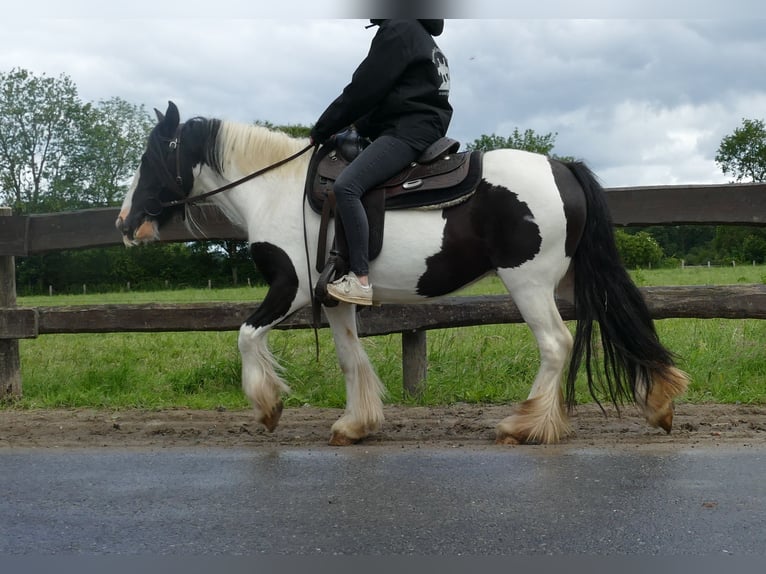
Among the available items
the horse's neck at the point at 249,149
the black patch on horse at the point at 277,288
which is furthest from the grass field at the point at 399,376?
the horse's neck at the point at 249,149

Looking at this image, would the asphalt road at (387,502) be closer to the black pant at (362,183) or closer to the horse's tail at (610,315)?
the horse's tail at (610,315)

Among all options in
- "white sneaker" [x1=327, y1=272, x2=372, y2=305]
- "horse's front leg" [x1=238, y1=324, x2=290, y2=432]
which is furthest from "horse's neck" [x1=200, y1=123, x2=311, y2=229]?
"horse's front leg" [x1=238, y1=324, x2=290, y2=432]

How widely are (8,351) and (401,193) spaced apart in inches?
159

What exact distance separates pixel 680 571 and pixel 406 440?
268 cm

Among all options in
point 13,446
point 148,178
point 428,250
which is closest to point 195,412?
point 13,446

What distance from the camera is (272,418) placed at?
5.12 meters

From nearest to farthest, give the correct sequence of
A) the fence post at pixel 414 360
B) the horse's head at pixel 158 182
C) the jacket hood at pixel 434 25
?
1. the jacket hood at pixel 434 25
2. the horse's head at pixel 158 182
3. the fence post at pixel 414 360

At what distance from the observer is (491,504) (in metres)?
3.29

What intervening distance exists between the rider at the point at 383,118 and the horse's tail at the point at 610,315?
1062 mm

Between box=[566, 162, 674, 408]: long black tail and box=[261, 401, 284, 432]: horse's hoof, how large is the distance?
1860 millimetres

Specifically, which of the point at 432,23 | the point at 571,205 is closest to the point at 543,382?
the point at 571,205

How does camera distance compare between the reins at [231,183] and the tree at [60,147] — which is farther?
the tree at [60,147]

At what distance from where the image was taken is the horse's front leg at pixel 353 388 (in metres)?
5.04

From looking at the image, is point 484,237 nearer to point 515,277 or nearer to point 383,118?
point 515,277
